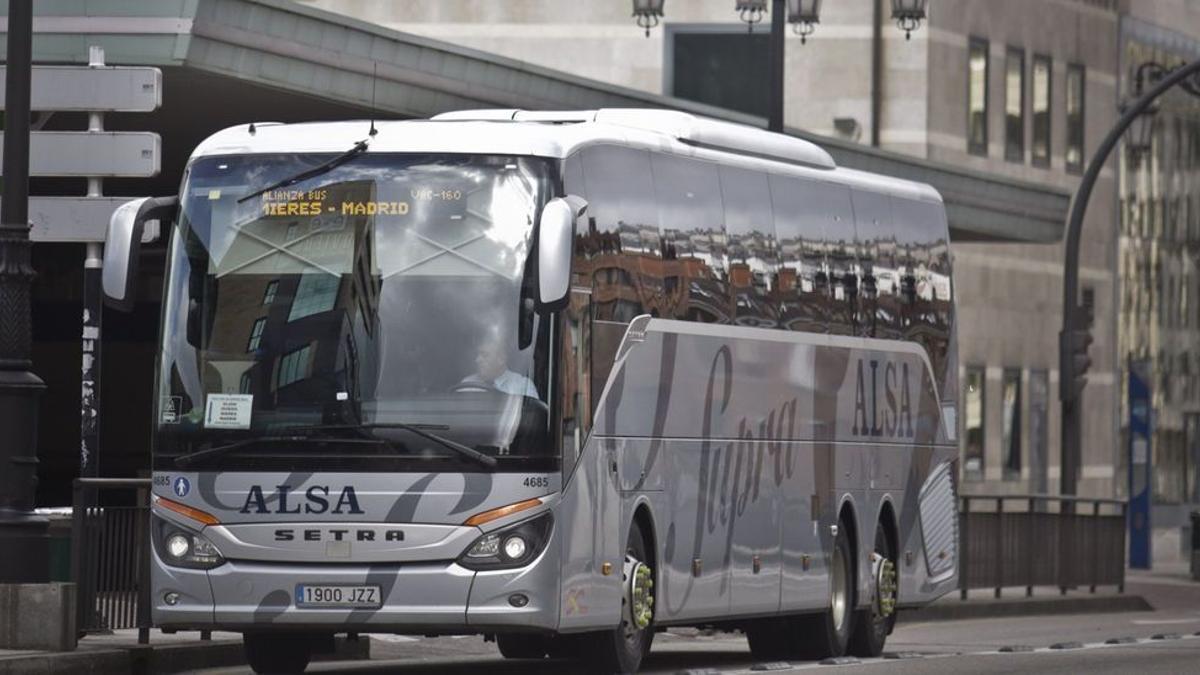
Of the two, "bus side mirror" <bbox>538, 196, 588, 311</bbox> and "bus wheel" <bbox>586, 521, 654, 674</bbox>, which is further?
"bus wheel" <bbox>586, 521, 654, 674</bbox>

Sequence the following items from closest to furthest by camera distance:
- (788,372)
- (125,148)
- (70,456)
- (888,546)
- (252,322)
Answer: (252,322) → (125,148) → (788,372) → (888,546) → (70,456)

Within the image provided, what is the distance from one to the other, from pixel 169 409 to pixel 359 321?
1194mm

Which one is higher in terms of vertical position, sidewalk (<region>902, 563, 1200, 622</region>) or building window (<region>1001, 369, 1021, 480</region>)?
building window (<region>1001, 369, 1021, 480</region>)

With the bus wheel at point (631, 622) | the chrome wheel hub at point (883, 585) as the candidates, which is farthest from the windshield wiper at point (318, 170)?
the chrome wheel hub at point (883, 585)

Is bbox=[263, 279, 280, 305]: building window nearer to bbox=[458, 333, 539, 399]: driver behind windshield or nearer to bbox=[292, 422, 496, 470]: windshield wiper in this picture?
bbox=[292, 422, 496, 470]: windshield wiper

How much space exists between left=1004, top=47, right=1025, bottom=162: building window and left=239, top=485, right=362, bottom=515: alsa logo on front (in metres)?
34.8

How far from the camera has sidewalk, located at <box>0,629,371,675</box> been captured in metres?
17.9

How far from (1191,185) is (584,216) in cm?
4303

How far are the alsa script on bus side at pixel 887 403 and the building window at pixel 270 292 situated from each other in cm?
674

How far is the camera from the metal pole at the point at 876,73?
48.7m

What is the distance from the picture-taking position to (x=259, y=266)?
1828 centimetres

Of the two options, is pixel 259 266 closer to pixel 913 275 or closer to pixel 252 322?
pixel 252 322

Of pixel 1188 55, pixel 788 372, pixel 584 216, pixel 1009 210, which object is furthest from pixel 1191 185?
Result: pixel 584 216

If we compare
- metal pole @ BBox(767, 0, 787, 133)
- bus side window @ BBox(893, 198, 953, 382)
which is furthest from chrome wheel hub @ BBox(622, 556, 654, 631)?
metal pole @ BBox(767, 0, 787, 133)
